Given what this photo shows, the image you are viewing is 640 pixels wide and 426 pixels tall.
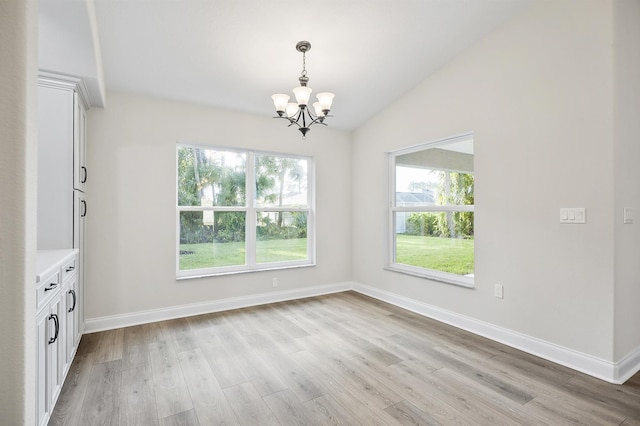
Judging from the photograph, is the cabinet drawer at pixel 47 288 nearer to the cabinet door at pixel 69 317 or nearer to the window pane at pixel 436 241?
the cabinet door at pixel 69 317

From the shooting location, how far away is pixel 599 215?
2428 millimetres

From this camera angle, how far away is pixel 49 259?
2.03 m

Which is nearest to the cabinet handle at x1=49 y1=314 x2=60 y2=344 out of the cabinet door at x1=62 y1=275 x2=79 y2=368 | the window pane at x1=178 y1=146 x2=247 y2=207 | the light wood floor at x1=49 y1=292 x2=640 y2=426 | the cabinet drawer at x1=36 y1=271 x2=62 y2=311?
the cabinet drawer at x1=36 y1=271 x2=62 y2=311

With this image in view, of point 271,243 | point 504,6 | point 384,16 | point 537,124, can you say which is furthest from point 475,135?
point 271,243

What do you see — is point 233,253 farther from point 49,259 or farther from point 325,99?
point 325,99

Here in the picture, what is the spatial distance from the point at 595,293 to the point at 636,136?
1.33m

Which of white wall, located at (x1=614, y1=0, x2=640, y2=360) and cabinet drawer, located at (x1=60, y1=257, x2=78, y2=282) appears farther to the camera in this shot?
white wall, located at (x1=614, y1=0, x2=640, y2=360)

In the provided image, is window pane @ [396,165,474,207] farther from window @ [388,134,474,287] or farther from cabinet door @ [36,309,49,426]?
cabinet door @ [36,309,49,426]

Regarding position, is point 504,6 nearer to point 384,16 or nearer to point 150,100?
point 384,16

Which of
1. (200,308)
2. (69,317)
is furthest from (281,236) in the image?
(69,317)

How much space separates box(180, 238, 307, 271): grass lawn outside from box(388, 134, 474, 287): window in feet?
4.54

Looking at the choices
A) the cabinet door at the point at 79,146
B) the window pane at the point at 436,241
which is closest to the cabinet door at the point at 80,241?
the cabinet door at the point at 79,146

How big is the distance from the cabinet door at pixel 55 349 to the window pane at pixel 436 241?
3577mm

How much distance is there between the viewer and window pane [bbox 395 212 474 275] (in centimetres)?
356
